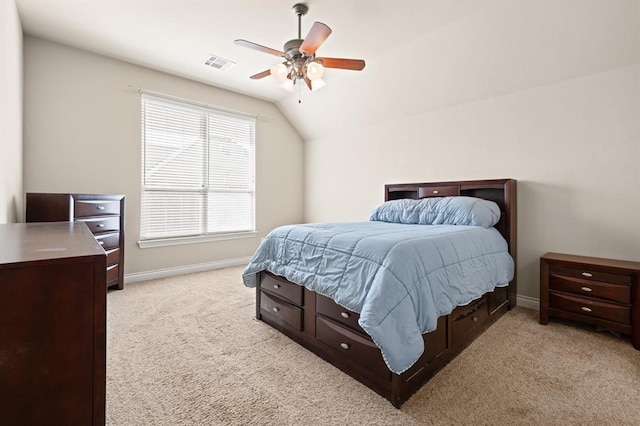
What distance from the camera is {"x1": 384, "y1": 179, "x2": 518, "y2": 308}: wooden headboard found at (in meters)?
2.96

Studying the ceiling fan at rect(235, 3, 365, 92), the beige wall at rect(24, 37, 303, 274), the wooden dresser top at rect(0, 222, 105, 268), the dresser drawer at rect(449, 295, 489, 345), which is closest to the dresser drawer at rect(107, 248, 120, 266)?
the beige wall at rect(24, 37, 303, 274)

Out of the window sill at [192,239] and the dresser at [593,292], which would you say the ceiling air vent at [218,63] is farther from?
the dresser at [593,292]

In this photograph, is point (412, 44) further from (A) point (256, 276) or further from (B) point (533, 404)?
(B) point (533, 404)

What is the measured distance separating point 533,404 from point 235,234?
4.11 metres

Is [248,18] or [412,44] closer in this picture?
[248,18]

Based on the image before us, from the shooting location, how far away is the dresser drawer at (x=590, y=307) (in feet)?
7.34

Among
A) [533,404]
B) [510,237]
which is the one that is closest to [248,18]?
[510,237]

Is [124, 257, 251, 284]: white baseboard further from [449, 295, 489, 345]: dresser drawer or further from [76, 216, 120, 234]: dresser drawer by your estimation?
[449, 295, 489, 345]: dresser drawer

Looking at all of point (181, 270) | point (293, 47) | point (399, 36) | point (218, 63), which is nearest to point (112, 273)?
point (181, 270)

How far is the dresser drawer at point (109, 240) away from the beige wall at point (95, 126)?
0.40 meters

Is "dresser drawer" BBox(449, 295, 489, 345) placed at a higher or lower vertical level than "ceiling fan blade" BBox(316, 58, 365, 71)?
lower

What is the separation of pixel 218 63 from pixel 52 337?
3.73 metres

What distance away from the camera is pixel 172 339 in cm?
229

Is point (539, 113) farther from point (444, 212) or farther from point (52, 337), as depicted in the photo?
point (52, 337)
